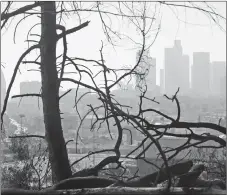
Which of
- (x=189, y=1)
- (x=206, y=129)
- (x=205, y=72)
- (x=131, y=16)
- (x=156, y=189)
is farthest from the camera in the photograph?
(x=205, y=72)

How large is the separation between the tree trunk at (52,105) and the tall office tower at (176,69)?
0.35m

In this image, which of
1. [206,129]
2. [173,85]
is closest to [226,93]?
[206,129]

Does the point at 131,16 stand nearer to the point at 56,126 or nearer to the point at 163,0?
the point at 163,0

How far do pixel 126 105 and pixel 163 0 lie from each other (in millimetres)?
327

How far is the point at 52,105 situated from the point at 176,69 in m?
0.52

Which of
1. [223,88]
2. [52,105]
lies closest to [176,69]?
[223,88]

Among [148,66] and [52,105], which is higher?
[148,66]

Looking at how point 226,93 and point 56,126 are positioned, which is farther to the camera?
point 56,126

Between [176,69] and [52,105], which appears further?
[176,69]

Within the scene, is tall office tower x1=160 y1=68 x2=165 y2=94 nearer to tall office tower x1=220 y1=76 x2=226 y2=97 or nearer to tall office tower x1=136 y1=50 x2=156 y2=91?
tall office tower x1=136 y1=50 x2=156 y2=91

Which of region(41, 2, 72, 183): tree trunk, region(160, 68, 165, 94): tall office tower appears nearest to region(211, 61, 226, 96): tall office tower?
region(160, 68, 165, 94): tall office tower

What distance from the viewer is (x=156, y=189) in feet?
2.05

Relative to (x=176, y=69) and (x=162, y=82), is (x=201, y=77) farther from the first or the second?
(x=162, y=82)

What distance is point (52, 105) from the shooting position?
3.60ft
